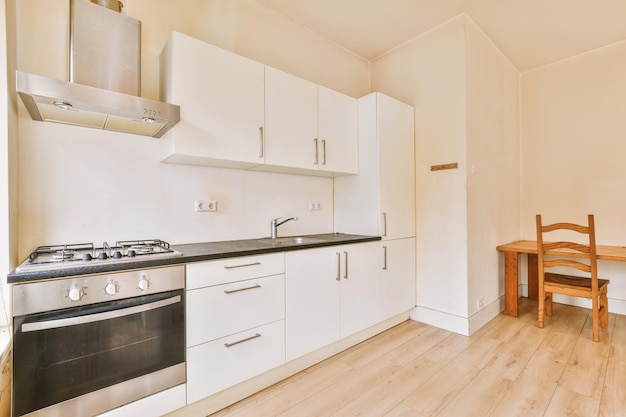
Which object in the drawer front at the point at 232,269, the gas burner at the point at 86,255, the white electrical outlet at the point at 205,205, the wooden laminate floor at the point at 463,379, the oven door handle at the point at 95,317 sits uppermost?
the white electrical outlet at the point at 205,205

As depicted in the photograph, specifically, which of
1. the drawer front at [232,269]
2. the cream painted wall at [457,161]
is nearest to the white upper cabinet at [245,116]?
the drawer front at [232,269]

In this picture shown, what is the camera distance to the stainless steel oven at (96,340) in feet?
3.84

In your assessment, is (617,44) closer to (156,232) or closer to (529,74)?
(529,74)

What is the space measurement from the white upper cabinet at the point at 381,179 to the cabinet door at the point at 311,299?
608 mm

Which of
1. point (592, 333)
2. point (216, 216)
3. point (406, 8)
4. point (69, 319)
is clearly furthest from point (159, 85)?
point (592, 333)

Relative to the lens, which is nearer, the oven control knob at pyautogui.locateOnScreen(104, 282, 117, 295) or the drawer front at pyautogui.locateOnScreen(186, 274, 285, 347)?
the oven control knob at pyautogui.locateOnScreen(104, 282, 117, 295)

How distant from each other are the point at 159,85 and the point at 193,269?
129 cm

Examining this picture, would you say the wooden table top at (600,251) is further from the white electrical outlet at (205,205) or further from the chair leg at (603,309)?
the white electrical outlet at (205,205)

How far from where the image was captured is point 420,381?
6.46 feet

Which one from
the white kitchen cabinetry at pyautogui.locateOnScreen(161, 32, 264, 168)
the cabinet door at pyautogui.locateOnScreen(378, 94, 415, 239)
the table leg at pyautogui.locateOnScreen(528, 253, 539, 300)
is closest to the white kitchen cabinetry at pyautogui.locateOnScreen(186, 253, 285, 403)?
the white kitchen cabinetry at pyautogui.locateOnScreen(161, 32, 264, 168)

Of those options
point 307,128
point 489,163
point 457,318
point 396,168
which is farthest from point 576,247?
point 307,128

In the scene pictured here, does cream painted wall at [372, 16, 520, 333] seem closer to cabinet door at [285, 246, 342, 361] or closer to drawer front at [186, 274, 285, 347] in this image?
cabinet door at [285, 246, 342, 361]

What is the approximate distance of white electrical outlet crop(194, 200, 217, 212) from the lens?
2.13m

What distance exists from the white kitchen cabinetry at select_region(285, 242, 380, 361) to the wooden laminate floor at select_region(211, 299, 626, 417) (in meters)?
0.22
